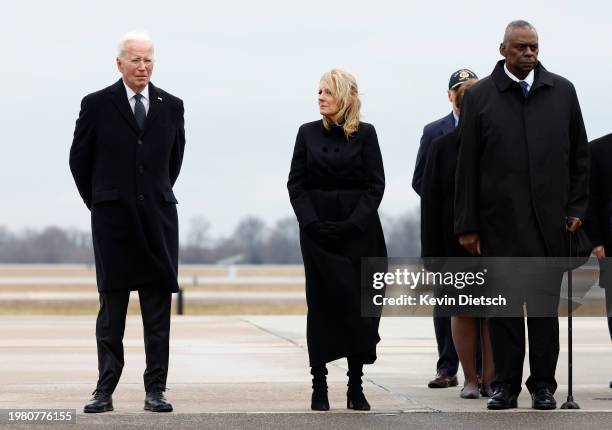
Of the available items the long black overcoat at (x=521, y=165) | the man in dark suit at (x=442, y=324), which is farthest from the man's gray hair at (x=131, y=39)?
the man in dark suit at (x=442, y=324)

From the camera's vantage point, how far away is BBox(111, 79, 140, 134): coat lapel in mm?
8328

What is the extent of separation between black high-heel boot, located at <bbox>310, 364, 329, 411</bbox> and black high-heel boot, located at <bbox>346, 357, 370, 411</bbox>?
0.51 ft

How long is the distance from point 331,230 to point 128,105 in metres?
1.47

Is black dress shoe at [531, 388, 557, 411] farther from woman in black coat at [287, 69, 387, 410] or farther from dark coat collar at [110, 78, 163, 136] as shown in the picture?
dark coat collar at [110, 78, 163, 136]

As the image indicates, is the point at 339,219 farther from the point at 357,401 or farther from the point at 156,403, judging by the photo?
the point at 156,403

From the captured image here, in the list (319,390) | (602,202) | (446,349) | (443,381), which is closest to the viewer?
(319,390)

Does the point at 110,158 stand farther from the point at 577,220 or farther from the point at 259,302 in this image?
the point at 259,302

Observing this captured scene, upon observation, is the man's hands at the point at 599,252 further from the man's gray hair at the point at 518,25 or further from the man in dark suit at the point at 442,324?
the man's gray hair at the point at 518,25

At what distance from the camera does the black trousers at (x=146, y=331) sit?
8391 millimetres

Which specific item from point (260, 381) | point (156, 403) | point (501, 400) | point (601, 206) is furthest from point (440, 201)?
point (156, 403)

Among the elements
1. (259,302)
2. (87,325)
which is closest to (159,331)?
(87,325)

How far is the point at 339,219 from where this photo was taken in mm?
8414

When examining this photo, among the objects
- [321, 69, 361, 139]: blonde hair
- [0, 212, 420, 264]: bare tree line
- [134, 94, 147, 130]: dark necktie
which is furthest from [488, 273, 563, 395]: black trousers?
[0, 212, 420, 264]: bare tree line

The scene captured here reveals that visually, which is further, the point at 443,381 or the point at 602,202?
the point at 443,381
